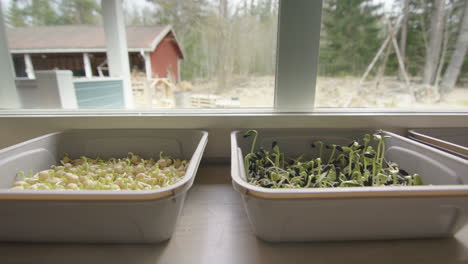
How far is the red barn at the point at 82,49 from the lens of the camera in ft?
3.04

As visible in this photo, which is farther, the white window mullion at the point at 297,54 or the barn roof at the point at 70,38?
the barn roof at the point at 70,38

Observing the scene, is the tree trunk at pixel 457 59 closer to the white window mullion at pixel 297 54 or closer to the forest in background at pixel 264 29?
the forest in background at pixel 264 29

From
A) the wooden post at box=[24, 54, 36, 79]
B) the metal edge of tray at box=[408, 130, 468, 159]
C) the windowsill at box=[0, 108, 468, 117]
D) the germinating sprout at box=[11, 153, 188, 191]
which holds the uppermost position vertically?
the wooden post at box=[24, 54, 36, 79]

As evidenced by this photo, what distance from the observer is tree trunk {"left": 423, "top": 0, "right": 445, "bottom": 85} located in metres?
0.93

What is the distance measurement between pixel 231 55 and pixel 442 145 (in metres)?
0.81

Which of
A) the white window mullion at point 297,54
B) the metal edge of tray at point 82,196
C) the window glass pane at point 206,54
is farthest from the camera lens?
the window glass pane at point 206,54

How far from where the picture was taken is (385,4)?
0.91m

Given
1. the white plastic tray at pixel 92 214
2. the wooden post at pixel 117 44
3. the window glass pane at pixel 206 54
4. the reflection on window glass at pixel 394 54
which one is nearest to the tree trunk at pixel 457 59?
the reflection on window glass at pixel 394 54

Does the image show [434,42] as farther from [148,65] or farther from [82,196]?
[82,196]

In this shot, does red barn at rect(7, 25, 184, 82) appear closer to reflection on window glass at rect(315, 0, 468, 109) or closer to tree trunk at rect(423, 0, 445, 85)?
reflection on window glass at rect(315, 0, 468, 109)

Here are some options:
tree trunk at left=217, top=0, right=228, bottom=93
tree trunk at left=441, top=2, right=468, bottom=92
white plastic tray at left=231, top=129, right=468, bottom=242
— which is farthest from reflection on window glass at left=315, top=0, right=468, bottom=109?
white plastic tray at left=231, top=129, right=468, bottom=242

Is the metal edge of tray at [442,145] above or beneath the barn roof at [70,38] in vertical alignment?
beneath

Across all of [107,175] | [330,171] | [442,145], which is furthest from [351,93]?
[107,175]

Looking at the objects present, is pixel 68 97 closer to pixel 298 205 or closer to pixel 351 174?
pixel 298 205
